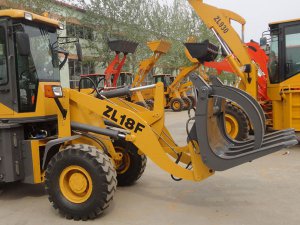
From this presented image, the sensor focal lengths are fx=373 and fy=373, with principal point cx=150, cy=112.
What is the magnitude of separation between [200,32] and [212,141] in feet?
102

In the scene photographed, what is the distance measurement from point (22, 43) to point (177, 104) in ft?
49.3

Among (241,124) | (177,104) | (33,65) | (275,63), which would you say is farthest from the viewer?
(177,104)

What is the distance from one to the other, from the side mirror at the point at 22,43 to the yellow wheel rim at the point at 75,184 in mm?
1559

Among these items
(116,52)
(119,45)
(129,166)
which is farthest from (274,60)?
(116,52)

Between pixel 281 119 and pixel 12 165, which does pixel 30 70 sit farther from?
pixel 281 119

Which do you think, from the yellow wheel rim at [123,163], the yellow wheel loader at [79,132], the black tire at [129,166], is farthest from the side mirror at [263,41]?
the yellow wheel rim at [123,163]

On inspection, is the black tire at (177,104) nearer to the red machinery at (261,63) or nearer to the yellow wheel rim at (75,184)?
the red machinery at (261,63)

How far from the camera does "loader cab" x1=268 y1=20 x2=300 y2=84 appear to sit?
8.57 meters

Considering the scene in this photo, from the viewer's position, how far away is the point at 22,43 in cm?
463

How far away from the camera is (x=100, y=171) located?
4.24 m

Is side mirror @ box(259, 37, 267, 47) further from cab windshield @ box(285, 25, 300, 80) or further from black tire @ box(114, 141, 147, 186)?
black tire @ box(114, 141, 147, 186)

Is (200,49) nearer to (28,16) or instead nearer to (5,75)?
(28,16)

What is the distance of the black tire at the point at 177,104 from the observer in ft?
63.1

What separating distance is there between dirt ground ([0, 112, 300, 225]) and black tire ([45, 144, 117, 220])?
144mm
